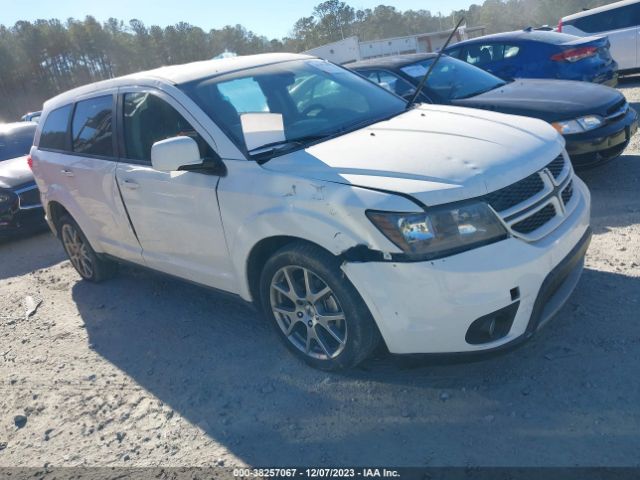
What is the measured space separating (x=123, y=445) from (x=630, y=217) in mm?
4261

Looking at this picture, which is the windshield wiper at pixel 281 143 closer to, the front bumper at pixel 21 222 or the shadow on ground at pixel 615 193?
the shadow on ground at pixel 615 193

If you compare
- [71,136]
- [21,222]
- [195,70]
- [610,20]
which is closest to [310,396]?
[195,70]

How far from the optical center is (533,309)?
2.60 metres

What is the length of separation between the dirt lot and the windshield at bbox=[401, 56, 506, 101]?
234cm

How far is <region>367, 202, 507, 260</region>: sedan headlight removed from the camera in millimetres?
2496

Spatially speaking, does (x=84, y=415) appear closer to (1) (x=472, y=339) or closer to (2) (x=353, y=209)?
(2) (x=353, y=209)

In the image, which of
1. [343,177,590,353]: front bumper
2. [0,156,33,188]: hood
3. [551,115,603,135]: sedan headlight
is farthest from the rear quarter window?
[0,156,33,188]: hood

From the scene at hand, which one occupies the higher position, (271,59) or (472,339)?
(271,59)

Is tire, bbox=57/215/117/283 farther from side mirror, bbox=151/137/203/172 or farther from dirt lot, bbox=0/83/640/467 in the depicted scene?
side mirror, bbox=151/137/203/172

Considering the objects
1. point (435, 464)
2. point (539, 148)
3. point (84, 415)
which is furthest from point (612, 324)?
point (84, 415)

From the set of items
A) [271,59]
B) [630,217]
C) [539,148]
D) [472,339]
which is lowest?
[630,217]

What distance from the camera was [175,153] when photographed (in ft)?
10.0

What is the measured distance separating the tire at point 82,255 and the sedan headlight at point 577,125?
14.2 feet

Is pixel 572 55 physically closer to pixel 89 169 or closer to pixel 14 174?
pixel 89 169
